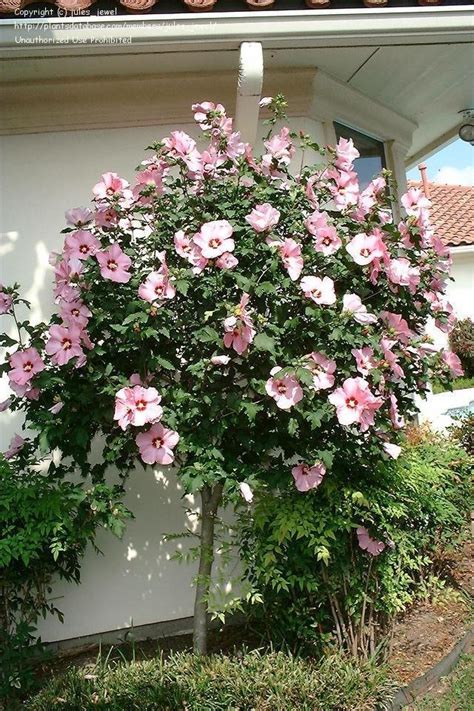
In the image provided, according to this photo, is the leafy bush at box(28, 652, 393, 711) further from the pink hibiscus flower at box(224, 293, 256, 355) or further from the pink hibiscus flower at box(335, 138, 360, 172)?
the pink hibiscus flower at box(335, 138, 360, 172)

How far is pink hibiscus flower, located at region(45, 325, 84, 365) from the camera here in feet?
10.3

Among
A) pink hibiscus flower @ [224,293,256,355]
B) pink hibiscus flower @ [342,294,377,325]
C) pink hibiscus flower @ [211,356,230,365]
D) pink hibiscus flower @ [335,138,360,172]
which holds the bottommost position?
pink hibiscus flower @ [211,356,230,365]

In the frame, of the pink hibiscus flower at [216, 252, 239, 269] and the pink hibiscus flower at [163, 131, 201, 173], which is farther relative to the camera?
the pink hibiscus flower at [163, 131, 201, 173]

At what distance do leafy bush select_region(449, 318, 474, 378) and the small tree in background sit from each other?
515 inches

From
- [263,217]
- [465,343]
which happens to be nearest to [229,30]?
[263,217]

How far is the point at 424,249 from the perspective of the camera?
3.39 metres

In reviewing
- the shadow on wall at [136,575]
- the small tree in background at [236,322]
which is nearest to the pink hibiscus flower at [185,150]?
the small tree in background at [236,322]

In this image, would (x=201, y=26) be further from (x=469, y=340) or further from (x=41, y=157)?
(x=469, y=340)

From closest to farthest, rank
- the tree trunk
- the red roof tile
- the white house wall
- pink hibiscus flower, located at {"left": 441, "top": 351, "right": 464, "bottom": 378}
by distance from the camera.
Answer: pink hibiscus flower, located at {"left": 441, "top": 351, "right": 464, "bottom": 378}, the tree trunk, the red roof tile, the white house wall

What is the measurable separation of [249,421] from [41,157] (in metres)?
2.31

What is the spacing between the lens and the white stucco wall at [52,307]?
4051 millimetres

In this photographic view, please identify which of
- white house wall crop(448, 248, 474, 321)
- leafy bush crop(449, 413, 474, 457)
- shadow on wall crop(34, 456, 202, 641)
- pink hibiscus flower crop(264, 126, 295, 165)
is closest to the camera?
pink hibiscus flower crop(264, 126, 295, 165)

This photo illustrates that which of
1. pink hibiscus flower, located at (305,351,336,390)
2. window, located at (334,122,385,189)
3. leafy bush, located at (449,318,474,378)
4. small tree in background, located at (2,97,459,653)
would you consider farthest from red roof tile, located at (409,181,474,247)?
pink hibiscus flower, located at (305,351,336,390)

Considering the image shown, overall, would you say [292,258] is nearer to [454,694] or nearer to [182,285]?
[182,285]
